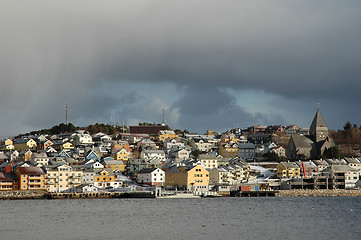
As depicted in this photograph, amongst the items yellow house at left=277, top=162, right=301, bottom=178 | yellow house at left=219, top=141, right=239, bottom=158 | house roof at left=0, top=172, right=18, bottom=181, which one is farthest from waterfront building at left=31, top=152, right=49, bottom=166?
yellow house at left=277, top=162, right=301, bottom=178

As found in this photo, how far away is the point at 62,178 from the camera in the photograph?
317ft

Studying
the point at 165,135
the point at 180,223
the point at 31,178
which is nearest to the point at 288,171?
the point at 31,178

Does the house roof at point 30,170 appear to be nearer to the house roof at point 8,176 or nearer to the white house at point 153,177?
the house roof at point 8,176

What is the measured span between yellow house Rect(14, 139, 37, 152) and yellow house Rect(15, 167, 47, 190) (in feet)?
158

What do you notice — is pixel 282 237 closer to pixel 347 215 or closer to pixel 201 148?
pixel 347 215

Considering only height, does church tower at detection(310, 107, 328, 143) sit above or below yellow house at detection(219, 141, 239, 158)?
above

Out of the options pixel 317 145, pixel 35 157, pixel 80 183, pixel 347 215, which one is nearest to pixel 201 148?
Result: pixel 317 145

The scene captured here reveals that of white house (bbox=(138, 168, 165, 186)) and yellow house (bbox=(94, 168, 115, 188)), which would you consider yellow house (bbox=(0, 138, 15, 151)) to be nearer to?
yellow house (bbox=(94, 168, 115, 188))

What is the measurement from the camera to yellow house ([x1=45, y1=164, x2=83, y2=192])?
314ft

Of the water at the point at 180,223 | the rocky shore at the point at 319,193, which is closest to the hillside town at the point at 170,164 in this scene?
the rocky shore at the point at 319,193

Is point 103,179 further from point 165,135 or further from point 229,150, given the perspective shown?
point 165,135

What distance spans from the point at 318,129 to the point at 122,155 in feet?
138

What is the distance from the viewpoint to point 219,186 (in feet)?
328

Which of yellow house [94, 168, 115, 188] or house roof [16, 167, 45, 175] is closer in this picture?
house roof [16, 167, 45, 175]
